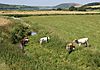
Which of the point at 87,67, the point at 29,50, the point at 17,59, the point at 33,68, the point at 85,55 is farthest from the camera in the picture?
the point at 29,50

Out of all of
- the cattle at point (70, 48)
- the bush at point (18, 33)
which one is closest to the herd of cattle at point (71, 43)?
the cattle at point (70, 48)

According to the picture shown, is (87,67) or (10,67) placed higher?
(10,67)

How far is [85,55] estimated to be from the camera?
1983 centimetres

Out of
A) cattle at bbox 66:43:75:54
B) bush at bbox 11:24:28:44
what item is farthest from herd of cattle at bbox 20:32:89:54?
bush at bbox 11:24:28:44

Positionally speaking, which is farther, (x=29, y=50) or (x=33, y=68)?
(x=29, y=50)

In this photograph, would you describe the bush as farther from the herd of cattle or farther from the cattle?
the cattle

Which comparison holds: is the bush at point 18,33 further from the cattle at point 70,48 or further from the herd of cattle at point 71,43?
the cattle at point 70,48

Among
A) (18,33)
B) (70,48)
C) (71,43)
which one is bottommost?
(18,33)

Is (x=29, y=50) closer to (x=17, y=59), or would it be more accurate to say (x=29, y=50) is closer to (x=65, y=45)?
(x=65, y=45)

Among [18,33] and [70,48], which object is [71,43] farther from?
[18,33]

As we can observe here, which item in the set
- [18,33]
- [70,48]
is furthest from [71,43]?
[18,33]

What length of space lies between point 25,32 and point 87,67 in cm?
1528

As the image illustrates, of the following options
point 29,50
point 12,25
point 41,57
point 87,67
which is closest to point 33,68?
point 87,67

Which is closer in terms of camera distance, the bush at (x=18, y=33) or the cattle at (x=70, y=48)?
the cattle at (x=70, y=48)
